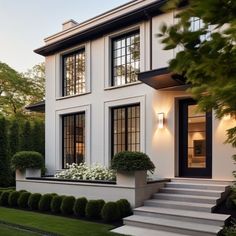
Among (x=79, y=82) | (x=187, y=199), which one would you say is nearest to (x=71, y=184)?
(x=187, y=199)

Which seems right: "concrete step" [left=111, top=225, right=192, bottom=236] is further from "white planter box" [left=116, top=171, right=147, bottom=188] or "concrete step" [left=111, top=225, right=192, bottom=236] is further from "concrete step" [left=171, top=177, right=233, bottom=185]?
"concrete step" [left=171, top=177, right=233, bottom=185]

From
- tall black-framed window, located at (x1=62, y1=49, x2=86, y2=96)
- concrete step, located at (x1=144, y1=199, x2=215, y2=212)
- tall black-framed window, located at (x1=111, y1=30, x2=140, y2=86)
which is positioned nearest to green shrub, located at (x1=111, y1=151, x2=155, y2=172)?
concrete step, located at (x1=144, y1=199, x2=215, y2=212)

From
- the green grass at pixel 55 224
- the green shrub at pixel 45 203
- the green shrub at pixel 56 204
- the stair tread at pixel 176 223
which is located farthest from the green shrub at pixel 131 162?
the green shrub at pixel 45 203

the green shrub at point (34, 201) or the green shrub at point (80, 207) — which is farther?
the green shrub at point (34, 201)

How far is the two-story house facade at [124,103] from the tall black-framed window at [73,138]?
0.04 m

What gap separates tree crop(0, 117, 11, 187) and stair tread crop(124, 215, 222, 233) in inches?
373

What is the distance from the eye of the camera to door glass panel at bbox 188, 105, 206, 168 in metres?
10.1

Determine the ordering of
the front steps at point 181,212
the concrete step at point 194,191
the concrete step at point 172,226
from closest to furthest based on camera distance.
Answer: the concrete step at point 172,226
the front steps at point 181,212
the concrete step at point 194,191

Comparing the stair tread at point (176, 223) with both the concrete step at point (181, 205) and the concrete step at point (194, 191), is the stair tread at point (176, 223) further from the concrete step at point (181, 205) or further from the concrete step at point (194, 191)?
the concrete step at point (194, 191)

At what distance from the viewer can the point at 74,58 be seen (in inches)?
559

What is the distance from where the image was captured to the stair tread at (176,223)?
6.91 meters

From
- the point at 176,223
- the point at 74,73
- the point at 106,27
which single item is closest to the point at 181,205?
the point at 176,223

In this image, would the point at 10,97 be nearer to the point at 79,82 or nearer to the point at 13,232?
A: the point at 79,82

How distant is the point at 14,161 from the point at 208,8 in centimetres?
1118
